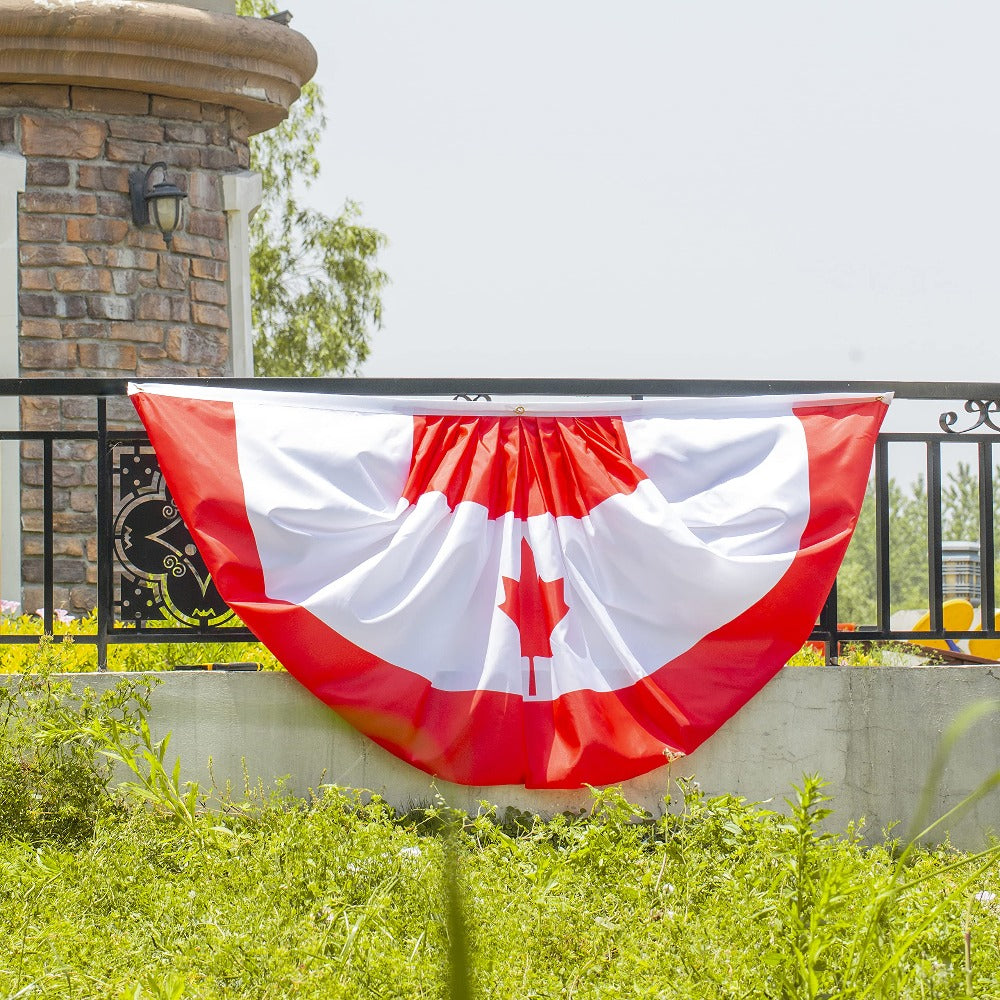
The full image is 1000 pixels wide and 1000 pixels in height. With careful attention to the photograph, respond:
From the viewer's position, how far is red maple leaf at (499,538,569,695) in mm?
4668

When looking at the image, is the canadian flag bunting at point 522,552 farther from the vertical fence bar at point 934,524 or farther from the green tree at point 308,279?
the green tree at point 308,279

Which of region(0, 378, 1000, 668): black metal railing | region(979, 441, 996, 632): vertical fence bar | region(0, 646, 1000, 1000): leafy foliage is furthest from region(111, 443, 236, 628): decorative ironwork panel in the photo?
region(979, 441, 996, 632): vertical fence bar

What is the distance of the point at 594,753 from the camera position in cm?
457

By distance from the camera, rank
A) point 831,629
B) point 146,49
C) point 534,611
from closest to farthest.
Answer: point 534,611, point 831,629, point 146,49

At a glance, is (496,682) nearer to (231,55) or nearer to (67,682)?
(67,682)

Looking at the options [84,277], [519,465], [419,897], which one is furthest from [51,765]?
[84,277]

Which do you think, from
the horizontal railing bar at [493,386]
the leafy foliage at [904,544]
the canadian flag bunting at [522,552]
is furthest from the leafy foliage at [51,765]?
Answer: the leafy foliage at [904,544]

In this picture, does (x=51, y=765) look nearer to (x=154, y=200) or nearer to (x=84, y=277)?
(x=84, y=277)

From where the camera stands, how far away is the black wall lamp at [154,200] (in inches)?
360

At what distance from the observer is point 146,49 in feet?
29.6

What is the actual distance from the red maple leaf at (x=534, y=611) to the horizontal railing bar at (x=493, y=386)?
729mm

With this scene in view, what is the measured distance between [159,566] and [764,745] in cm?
226

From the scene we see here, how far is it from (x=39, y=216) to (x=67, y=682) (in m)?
5.41

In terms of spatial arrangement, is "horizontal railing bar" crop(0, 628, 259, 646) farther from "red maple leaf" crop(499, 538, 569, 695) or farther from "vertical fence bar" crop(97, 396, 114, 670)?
"red maple leaf" crop(499, 538, 569, 695)
